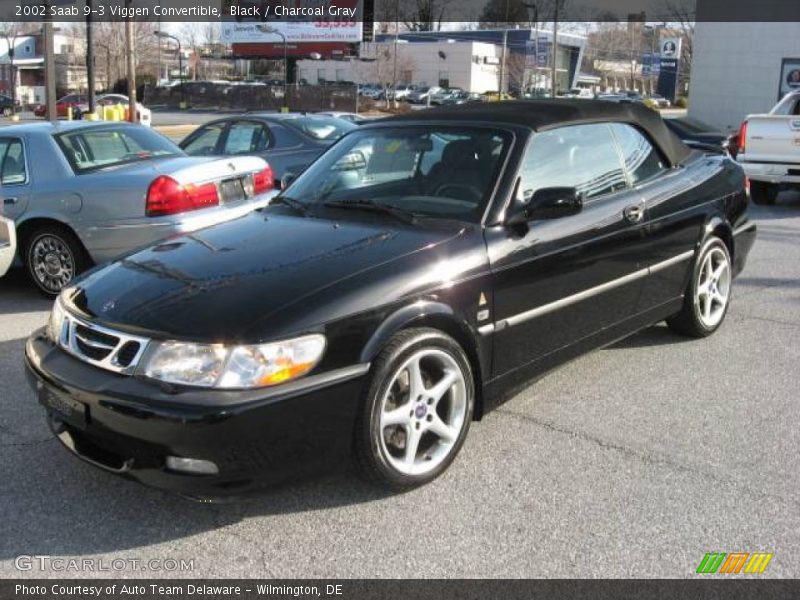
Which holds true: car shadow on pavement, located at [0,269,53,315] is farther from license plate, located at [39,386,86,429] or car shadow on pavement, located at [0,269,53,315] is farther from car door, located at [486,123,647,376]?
car door, located at [486,123,647,376]

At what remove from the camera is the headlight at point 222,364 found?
2896 millimetres

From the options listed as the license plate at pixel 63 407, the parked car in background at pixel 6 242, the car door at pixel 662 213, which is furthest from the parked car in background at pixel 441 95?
the license plate at pixel 63 407

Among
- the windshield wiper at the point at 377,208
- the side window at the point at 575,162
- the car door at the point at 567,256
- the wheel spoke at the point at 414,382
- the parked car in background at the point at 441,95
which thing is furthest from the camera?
the parked car in background at the point at 441,95

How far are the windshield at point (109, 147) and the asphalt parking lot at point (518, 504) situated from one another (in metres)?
2.90

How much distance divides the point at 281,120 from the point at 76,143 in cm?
359

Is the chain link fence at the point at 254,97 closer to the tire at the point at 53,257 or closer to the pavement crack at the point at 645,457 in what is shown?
the tire at the point at 53,257

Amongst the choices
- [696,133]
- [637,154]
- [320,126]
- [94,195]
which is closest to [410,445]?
[637,154]

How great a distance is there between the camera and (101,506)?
3.27 m

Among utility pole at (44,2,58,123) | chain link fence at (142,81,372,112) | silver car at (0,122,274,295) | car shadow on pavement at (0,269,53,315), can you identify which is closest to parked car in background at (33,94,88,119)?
chain link fence at (142,81,372,112)

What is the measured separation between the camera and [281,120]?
1014 centimetres

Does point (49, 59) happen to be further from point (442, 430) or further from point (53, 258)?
point (442, 430)

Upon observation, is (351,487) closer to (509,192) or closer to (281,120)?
(509,192)

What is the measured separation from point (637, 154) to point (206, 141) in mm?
6912

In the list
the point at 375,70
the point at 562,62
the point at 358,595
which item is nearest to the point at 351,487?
the point at 358,595
